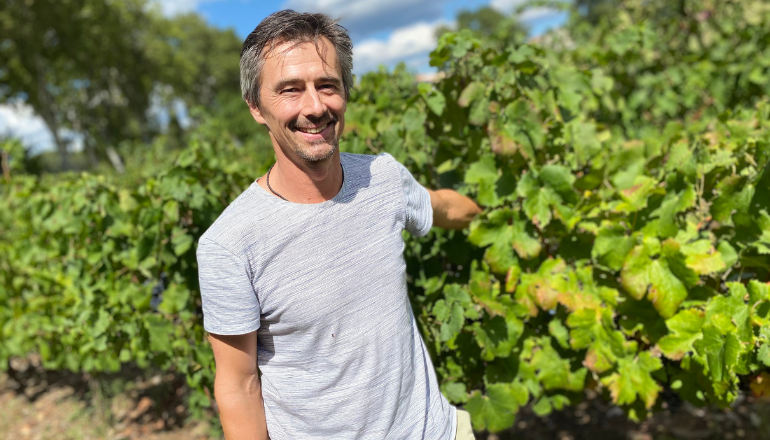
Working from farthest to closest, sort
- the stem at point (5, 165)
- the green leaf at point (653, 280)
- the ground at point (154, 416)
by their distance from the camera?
the stem at point (5, 165)
the ground at point (154, 416)
the green leaf at point (653, 280)

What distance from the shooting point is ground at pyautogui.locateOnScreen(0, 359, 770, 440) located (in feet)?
11.2

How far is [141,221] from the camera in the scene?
98.3 inches

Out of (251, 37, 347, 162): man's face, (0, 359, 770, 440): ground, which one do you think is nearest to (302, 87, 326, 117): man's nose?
(251, 37, 347, 162): man's face

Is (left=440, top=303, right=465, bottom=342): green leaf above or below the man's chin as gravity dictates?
below

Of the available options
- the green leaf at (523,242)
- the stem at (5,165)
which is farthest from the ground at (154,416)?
the stem at (5,165)

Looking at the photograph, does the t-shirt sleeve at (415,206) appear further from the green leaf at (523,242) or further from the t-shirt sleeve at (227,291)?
the t-shirt sleeve at (227,291)

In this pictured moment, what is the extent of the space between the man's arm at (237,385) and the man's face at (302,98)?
50cm

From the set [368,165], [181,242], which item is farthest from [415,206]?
[181,242]

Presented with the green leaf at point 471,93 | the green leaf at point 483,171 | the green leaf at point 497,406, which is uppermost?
the green leaf at point 471,93

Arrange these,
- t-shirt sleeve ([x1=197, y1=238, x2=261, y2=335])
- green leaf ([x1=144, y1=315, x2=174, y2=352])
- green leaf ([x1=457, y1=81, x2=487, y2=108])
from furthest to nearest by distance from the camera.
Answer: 1. green leaf ([x1=144, y1=315, x2=174, y2=352])
2. green leaf ([x1=457, y1=81, x2=487, y2=108])
3. t-shirt sleeve ([x1=197, y1=238, x2=261, y2=335])

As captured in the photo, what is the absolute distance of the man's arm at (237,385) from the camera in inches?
55.8

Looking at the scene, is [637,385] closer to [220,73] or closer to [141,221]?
[141,221]

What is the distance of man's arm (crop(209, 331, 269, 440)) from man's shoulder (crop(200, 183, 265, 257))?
24 centimetres

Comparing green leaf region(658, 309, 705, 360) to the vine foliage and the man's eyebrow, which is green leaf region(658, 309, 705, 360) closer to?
the vine foliage
